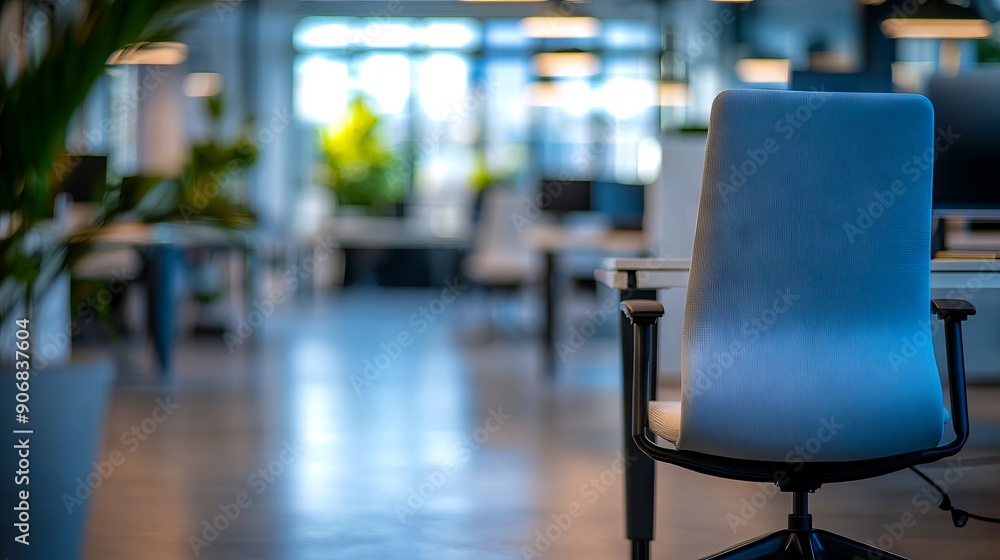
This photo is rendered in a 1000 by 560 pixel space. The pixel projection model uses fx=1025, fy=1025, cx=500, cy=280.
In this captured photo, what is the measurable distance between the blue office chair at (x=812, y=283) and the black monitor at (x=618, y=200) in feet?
16.0

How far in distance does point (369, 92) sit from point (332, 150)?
3.58ft

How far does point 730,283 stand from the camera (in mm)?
1768

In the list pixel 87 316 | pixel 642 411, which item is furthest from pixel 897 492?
pixel 87 316

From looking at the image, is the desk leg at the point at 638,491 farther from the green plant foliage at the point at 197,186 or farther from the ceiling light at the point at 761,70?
the ceiling light at the point at 761,70

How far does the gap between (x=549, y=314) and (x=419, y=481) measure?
9.55 ft

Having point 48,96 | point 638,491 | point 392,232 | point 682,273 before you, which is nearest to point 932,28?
point 682,273

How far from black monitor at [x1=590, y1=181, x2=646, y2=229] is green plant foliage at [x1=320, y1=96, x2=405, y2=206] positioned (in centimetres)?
638

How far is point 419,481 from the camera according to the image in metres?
3.44

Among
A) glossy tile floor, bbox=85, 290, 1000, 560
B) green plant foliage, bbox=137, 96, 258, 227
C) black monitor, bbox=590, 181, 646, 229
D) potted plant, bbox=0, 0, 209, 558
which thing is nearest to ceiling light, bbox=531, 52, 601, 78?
black monitor, bbox=590, 181, 646, 229

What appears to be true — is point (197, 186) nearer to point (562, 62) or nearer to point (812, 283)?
point (812, 283)

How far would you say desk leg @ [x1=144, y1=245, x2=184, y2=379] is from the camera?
18.4ft

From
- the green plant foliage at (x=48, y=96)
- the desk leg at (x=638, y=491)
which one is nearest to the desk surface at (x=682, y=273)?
the desk leg at (x=638, y=491)

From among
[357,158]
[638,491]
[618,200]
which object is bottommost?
[638,491]

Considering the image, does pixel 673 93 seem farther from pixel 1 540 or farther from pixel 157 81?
pixel 1 540
